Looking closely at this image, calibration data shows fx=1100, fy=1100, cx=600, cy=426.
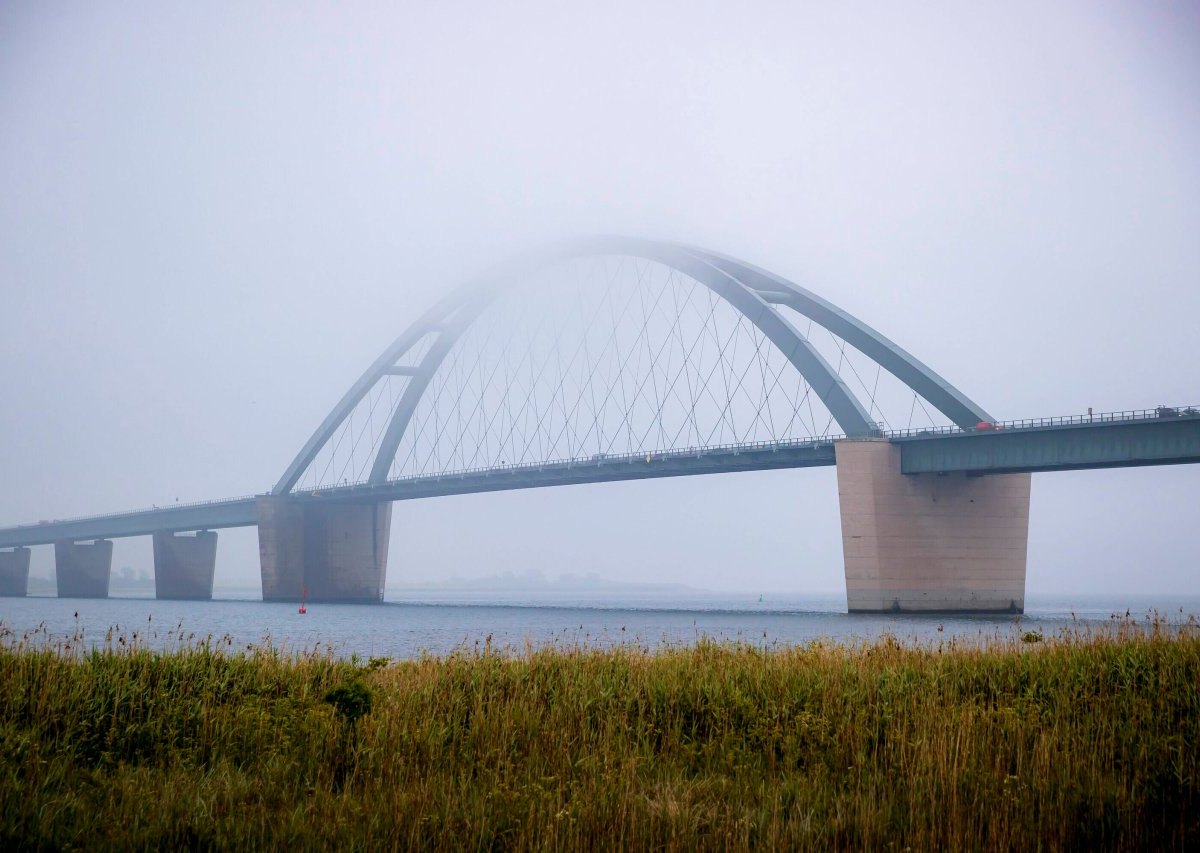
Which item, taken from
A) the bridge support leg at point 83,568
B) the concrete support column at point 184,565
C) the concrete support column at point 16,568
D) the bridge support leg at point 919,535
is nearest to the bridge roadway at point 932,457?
the bridge support leg at point 919,535

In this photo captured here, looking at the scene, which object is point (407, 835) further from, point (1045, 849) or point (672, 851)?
point (1045, 849)

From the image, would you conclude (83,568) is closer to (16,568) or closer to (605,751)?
(16,568)

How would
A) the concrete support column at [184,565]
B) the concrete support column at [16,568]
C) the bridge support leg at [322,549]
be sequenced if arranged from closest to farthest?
the bridge support leg at [322,549], the concrete support column at [184,565], the concrete support column at [16,568]

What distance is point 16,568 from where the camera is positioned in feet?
500

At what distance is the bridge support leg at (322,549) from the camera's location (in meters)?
107

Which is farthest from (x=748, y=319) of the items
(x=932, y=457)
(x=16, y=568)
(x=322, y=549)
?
(x=16, y=568)

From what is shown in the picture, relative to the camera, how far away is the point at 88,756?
11.7m

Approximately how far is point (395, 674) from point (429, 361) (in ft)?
296

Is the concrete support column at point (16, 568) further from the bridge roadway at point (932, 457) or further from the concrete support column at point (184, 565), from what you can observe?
the bridge roadway at point (932, 457)

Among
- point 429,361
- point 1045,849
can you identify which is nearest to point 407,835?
point 1045,849

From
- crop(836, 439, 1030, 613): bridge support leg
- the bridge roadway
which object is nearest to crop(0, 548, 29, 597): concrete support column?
the bridge roadway

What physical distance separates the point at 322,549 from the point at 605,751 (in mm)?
103983

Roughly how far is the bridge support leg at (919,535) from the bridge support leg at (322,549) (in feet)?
206

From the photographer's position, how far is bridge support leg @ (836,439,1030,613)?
6106cm
